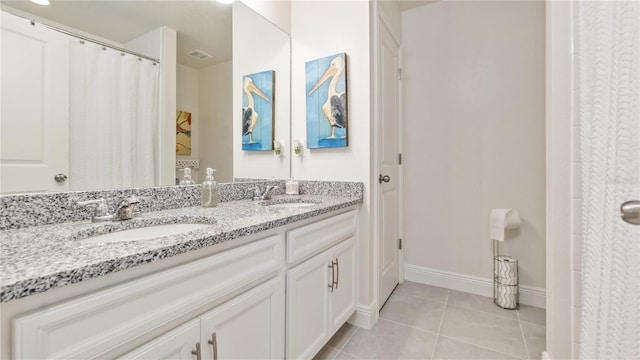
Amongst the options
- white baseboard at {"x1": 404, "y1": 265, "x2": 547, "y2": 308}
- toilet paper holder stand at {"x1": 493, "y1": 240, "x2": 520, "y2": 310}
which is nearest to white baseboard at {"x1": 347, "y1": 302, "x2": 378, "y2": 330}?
white baseboard at {"x1": 404, "y1": 265, "x2": 547, "y2": 308}

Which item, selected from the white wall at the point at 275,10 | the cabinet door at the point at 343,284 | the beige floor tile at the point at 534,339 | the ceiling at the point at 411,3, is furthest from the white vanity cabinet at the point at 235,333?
the ceiling at the point at 411,3

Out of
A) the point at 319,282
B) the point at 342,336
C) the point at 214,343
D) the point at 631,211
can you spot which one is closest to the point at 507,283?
the point at 342,336

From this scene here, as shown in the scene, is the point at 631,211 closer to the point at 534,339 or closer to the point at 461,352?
the point at 461,352

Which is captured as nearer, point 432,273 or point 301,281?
point 301,281

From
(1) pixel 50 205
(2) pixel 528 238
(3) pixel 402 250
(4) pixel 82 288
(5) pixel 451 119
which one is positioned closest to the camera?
(4) pixel 82 288

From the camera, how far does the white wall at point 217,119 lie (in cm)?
141

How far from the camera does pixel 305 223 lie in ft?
3.87

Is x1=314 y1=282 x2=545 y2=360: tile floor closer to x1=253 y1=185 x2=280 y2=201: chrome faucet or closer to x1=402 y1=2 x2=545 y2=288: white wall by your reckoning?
x1=402 y1=2 x2=545 y2=288: white wall

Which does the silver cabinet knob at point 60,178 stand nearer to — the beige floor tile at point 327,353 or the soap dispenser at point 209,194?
the soap dispenser at point 209,194

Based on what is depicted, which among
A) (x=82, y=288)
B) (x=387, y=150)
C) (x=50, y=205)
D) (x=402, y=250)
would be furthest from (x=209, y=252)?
(x=402, y=250)

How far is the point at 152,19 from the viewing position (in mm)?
1188

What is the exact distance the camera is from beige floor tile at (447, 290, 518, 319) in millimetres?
1857

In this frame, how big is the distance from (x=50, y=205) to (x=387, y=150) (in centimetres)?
181

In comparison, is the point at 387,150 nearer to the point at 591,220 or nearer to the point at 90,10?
the point at 591,220
